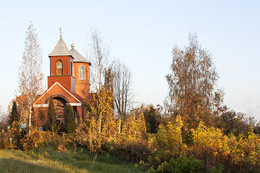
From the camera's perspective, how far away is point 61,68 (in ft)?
101

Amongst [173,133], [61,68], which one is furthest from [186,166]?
[61,68]

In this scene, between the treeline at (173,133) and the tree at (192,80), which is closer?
the treeline at (173,133)

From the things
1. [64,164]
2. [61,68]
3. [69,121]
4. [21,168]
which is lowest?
[64,164]

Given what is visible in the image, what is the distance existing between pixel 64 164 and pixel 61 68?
71.0 ft

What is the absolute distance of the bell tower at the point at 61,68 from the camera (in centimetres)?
3031

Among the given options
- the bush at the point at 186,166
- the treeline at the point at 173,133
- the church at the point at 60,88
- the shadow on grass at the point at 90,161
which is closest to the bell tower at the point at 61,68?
the church at the point at 60,88

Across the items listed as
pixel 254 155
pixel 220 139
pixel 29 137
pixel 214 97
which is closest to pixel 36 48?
pixel 29 137

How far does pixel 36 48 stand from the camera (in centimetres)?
2405

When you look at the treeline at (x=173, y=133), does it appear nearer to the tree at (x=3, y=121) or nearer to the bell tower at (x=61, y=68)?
the bell tower at (x=61, y=68)

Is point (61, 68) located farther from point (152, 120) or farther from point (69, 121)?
point (152, 120)

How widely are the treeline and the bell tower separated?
403 centimetres

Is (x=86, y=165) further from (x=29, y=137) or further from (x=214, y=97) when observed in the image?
(x=214, y=97)

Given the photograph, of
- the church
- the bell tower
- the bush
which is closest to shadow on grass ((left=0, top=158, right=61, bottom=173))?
the bush

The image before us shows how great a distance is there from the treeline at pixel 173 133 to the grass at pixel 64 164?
25.7 inches
